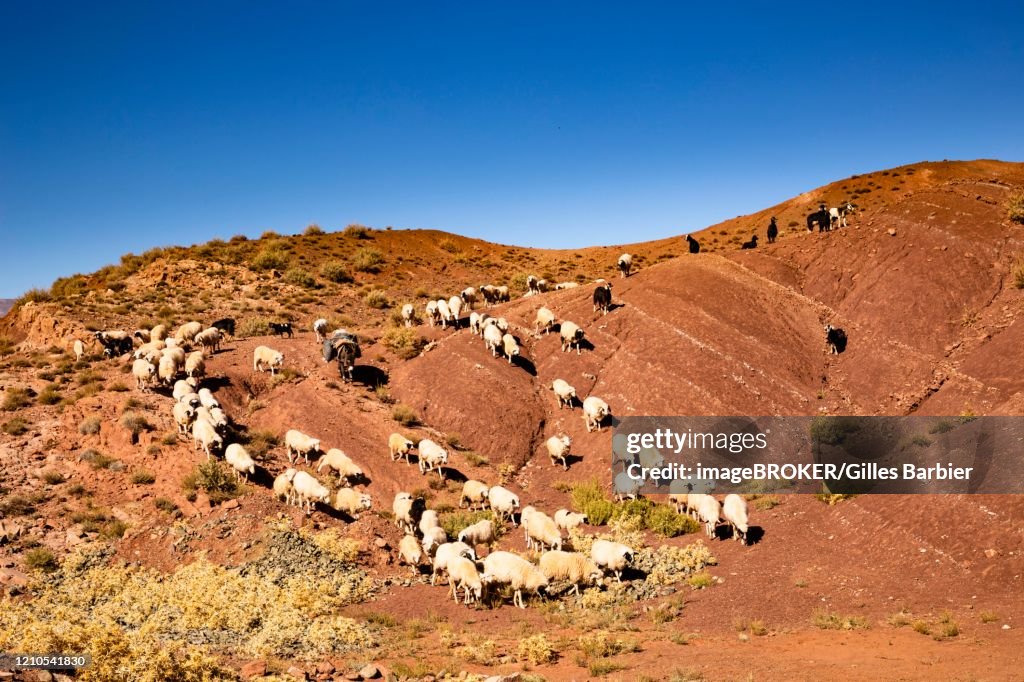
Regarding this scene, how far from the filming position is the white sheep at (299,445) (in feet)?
62.7

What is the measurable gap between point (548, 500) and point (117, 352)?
791 inches

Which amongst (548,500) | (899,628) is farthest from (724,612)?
(548,500)

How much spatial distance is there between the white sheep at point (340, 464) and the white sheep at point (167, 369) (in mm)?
7058

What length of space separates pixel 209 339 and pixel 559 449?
51.7 ft

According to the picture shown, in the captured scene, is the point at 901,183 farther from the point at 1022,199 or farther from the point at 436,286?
the point at 436,286

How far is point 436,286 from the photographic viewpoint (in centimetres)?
4894

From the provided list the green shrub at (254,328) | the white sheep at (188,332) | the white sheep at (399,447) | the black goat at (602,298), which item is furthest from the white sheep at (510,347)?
the white sheep at (188,332)

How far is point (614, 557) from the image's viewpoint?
1373 centimetres

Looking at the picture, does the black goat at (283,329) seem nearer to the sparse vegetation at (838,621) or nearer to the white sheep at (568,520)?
the white sheep at (568,520)

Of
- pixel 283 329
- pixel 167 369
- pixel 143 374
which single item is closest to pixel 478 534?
pixel 167 369

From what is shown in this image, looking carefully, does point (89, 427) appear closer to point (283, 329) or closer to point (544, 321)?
point (283, 329)

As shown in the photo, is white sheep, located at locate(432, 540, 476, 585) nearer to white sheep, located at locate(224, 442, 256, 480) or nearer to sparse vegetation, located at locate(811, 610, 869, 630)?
white sheep, located at locate(224, 442, 256, 480)

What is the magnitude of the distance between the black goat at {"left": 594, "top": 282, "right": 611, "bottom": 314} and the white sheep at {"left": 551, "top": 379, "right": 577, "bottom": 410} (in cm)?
559

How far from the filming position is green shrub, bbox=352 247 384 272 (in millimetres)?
49719
